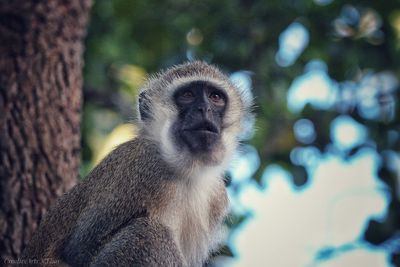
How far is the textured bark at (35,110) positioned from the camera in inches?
274

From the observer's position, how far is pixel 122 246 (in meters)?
5.84

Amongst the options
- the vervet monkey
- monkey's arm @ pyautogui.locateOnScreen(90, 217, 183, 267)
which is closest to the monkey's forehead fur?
the vervet monkey

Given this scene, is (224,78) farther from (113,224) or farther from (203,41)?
(203,41)

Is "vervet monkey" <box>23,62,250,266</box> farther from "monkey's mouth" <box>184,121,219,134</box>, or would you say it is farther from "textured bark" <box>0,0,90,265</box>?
"textured bark" <box>0,0,90,265</box>

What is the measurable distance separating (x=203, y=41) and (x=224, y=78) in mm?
2616

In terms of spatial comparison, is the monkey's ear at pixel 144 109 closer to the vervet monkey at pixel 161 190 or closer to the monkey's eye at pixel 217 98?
the vervet monkey at pixel 161 190

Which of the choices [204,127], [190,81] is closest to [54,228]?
[204,127]

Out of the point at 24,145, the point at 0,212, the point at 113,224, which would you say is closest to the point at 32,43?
the point at 24,145

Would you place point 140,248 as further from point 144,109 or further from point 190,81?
point 190,81

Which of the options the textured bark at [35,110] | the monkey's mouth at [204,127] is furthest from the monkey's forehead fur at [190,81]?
the textured bark at [35,110]

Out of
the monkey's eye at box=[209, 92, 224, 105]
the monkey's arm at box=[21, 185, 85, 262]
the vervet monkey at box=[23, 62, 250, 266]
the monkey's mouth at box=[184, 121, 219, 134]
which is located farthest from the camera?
the monkey's eye at box=[209, 92, 224, 105]

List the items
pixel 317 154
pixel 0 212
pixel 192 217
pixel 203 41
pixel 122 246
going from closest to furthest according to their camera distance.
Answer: pixel 122 246, pixel 192 217, pixel 0 212, pixel 317 154, pixel 203 41

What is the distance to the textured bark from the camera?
274 inches

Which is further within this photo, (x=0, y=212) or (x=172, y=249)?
(x=0, y=212)
